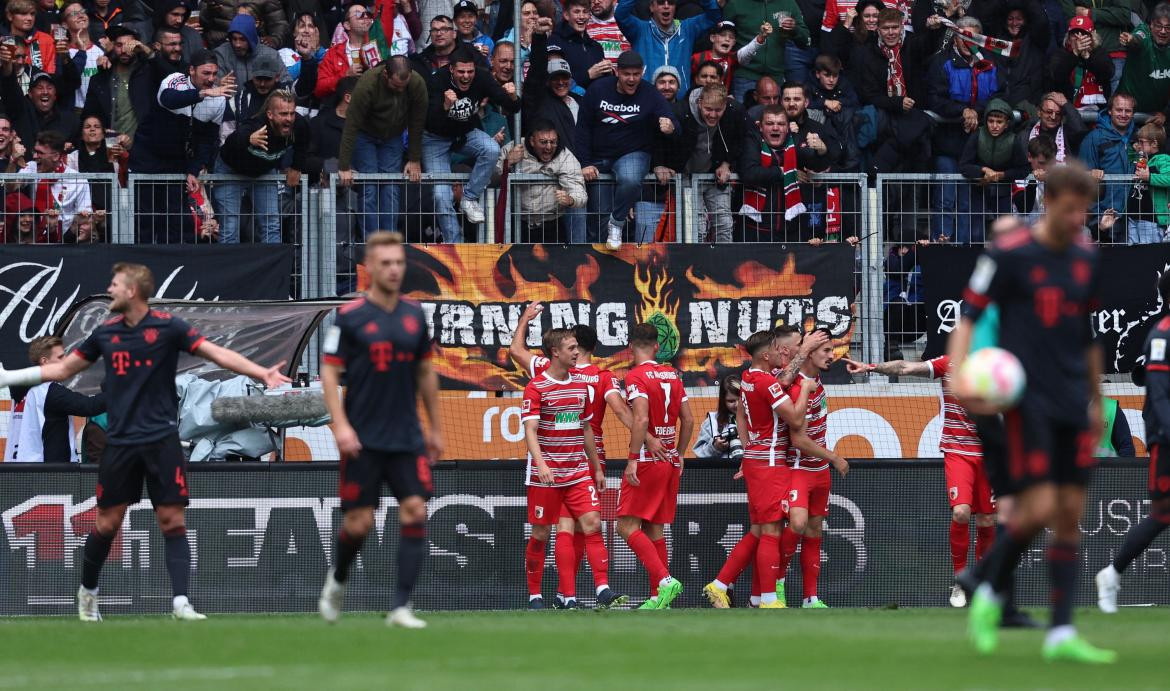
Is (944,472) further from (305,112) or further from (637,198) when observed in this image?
(305,112)

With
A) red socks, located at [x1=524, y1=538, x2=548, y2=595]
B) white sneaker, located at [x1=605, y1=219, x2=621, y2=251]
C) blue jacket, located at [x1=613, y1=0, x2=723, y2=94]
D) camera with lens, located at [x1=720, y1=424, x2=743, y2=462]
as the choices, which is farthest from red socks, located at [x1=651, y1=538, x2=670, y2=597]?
blue jacket, located at [x1=613, y1=0, x2=723, y2=94]

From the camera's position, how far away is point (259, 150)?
58.2 ft

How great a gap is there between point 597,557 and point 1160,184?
8144 millimetres

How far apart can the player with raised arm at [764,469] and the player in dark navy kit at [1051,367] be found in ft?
21.3

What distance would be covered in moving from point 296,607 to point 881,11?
1018cm

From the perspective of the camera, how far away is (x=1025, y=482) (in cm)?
811

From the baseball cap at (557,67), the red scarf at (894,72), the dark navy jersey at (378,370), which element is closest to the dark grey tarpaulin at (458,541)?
the dark navy jersey at (378,370)

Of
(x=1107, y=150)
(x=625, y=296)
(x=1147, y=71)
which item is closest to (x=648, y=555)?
(x=625, y=296)

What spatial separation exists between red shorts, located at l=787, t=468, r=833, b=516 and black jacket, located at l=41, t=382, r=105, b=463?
19.6 feet

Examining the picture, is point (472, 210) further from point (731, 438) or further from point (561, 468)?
point (561, 468)

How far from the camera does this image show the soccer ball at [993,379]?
26.0 ft

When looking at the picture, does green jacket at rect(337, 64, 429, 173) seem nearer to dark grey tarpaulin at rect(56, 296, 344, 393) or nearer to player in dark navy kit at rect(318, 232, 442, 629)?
dark grey tarpaulin at rect(56, 296, 344, 393)

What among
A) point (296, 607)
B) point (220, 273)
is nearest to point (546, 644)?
point (296, 607)

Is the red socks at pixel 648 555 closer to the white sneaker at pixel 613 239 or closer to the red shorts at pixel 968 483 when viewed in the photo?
the red shorts at pixel 968 483
